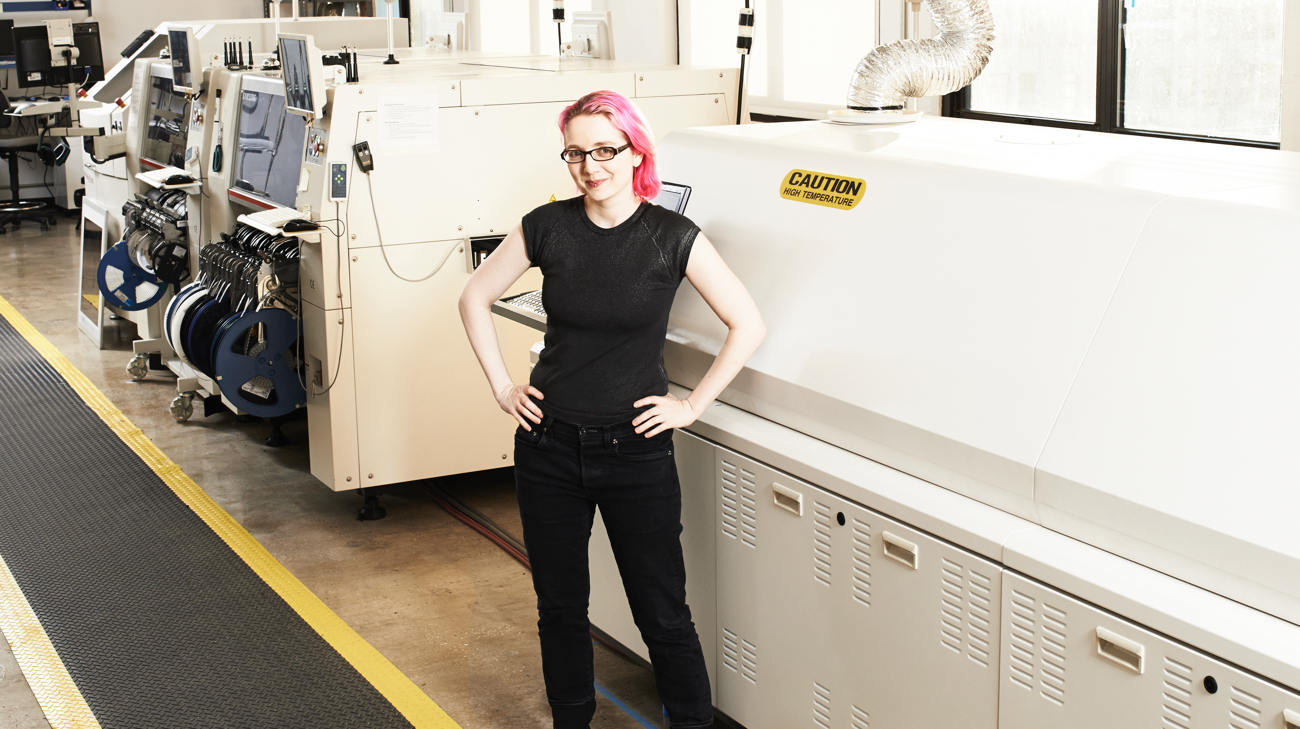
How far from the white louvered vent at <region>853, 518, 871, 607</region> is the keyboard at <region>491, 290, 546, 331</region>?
95 centimetres

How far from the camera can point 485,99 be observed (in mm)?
3709

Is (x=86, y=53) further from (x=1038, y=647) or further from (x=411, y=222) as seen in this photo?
(x=1038, y=647)

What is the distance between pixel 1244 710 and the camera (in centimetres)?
138

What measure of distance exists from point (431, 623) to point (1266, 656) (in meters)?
2.32

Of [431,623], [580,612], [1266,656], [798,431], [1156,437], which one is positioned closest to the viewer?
[1266,656]

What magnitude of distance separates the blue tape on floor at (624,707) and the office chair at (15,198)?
873 cm

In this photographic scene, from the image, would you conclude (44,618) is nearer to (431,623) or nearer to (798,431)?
(431,623)

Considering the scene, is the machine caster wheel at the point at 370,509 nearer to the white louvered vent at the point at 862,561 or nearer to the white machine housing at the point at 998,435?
the white machine housing at the point at 998,435

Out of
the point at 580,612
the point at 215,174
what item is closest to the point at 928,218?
the point at 580,612

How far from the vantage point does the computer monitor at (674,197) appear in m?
2.50

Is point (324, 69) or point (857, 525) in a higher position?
point (324, 69)

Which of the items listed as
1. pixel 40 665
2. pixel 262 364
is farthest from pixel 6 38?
pixel 40 665

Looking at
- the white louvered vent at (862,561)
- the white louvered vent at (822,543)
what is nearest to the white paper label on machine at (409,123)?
the white louvered vent at (822,543)

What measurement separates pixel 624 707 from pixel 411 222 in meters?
1.72
